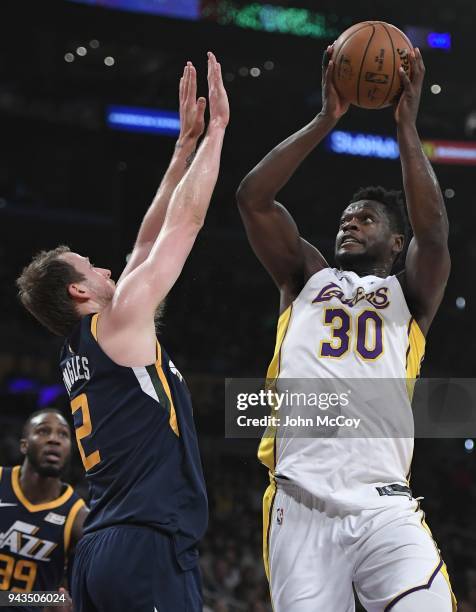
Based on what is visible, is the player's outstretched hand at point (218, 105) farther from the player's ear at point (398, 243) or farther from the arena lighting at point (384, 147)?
the arena lighting at point (384, 147)

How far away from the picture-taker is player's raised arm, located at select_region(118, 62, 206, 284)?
355 centimetres

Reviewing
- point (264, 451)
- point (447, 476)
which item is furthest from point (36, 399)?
point (264, 451)

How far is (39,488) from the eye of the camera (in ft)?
18.6

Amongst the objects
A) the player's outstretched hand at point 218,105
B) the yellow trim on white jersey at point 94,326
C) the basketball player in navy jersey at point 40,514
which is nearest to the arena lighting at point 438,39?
the basketball player in navy jersey at point 40,514

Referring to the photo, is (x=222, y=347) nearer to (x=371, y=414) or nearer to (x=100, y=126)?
(x=100, y=126)

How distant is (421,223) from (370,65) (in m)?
0.72

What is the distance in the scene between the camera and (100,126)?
622 inches

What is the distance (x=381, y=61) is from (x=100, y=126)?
496 inches

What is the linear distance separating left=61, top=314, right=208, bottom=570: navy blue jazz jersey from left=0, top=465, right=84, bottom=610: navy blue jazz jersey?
270 centimetres

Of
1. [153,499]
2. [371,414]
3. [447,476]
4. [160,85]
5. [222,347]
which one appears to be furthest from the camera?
[160,85]

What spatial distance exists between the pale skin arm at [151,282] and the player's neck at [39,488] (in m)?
2.98

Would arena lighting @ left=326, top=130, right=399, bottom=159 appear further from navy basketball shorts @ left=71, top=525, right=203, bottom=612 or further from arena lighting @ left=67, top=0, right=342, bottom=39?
navy basketball shorts @ left=71, top=525, right=203, bottom=612

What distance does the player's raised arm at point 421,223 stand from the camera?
373 centimetres

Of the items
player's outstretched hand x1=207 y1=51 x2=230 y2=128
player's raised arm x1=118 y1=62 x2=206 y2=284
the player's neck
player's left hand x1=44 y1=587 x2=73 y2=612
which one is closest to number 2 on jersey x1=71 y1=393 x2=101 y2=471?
player's raised arm x1=118 y1=62 x2=206 y2=284
